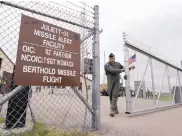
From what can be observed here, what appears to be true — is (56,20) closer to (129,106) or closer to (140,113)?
(129,106)

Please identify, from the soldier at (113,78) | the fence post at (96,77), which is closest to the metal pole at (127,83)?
the soldier at (113,78)

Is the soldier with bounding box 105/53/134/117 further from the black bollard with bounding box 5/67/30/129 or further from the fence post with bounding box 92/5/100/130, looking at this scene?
the black bollard with bounding box 5/67/30/129

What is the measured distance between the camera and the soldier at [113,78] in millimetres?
5355

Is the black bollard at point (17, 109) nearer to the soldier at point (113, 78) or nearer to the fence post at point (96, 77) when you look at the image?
the fence post at point (96, 77)

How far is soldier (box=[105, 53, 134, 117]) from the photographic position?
536 centimetres

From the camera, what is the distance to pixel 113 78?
5.49m

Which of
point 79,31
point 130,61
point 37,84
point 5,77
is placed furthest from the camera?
point 130,61

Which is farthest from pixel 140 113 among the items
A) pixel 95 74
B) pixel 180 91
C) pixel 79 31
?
pixel 180 91

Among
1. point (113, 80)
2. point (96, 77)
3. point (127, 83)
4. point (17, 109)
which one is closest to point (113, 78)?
point (113, 80)

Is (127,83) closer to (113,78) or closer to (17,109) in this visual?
(113,78)

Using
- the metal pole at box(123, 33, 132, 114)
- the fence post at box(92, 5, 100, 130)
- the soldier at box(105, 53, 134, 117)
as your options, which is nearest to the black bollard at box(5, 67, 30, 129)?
the fence post at box(92, 5, 100, 130)

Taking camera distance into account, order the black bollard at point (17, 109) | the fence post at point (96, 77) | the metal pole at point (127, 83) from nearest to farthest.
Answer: the black bollard at point (17, 109)
the fence post at point (96, 77)
the metal pole at point (127, 83)

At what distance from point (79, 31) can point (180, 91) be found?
26.9 feet

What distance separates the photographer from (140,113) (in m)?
5.67
